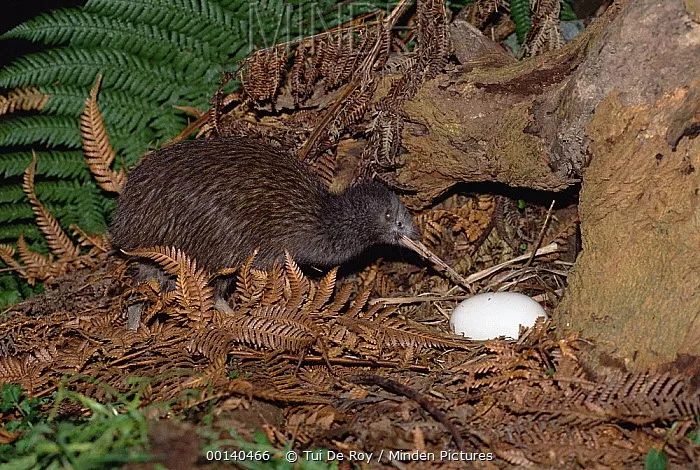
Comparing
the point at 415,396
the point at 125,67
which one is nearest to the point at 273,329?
the point at 415,396

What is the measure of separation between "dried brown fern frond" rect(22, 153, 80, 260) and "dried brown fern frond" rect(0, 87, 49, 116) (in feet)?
0.98

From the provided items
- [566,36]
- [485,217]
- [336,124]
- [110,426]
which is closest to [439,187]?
[485,217]

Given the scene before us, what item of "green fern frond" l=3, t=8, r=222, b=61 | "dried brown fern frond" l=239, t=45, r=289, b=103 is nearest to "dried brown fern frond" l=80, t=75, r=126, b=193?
"green fern frond" l=3, t=8, r=222, b=61

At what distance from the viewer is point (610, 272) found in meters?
3.23

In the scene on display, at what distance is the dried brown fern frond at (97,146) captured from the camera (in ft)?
15.4

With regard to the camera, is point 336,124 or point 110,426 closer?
point 110,426

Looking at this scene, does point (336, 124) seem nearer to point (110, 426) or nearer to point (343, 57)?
point (343, 57)

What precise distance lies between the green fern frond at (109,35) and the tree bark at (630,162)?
2.16 m

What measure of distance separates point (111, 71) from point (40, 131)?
22.2 inches

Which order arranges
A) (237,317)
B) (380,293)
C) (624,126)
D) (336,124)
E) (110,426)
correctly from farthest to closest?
(380,293) < (336,124) < (237,317) < (624,126) < (110,426)

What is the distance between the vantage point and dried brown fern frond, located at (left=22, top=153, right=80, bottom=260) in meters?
4.82

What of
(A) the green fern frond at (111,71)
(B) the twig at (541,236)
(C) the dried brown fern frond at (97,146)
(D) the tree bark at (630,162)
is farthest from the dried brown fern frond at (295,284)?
(A) the green fern frond at (111,71)

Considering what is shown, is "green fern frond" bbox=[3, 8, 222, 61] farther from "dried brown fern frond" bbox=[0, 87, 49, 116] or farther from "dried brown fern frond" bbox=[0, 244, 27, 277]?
"dried brown fern frond" bbox=[0, 244, 27, 277]

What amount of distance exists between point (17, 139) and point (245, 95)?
1418 mm
